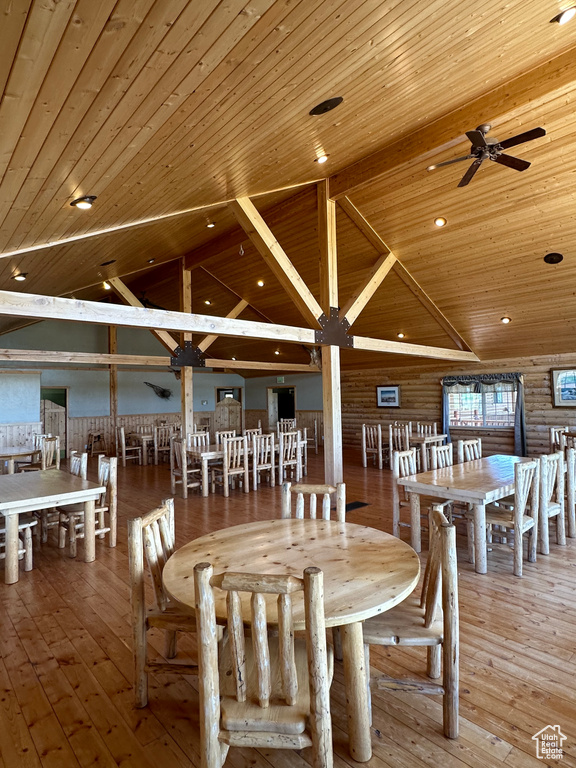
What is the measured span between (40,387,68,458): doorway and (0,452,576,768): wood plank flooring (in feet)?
27.3

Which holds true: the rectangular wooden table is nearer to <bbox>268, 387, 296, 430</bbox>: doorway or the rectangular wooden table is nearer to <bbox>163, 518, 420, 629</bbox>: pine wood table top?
<bbox>163, 518, 420, 629</bbox>: pine wood table top

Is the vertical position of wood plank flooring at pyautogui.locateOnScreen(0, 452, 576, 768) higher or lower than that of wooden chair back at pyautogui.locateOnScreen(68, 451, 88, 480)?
lower

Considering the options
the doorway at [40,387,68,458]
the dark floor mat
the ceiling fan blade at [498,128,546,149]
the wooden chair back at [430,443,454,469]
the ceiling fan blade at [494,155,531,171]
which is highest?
the ceiling fan blade at [498,128,546,149]

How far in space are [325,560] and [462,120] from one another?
4.68m

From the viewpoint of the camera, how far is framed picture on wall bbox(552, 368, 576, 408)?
8.13 metres

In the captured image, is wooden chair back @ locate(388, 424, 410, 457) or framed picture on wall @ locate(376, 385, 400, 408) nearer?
wooden chair back @ locate(388, 424, 410, 457)

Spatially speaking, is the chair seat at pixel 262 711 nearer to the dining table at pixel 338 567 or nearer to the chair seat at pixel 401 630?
the dining table at pixel 338 567

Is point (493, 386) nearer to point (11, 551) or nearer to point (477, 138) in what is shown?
point (477, 138)

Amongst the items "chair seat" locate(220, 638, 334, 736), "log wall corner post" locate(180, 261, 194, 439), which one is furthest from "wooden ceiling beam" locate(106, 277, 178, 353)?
"chair seat" locate(220, 638, 334, 736)

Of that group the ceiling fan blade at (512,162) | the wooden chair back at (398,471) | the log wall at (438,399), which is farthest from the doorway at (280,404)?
the ceiling fan blade at (512,162)

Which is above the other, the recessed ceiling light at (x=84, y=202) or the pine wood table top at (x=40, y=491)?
the recessed ceiling light at (x=84, y=202)

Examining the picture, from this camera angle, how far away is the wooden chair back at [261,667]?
4.40 feet

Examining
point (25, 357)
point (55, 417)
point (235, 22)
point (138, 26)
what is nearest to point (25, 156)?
point (138, 26)

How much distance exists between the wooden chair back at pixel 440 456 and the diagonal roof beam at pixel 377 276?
216cm
